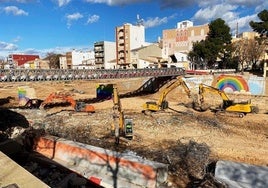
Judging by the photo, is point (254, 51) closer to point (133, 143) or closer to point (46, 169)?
point (133, 143)

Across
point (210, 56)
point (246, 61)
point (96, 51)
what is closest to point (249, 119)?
point (210, 56)

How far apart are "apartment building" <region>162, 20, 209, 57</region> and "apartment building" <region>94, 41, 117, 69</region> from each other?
2233 cm

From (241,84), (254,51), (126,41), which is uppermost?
(126,41)

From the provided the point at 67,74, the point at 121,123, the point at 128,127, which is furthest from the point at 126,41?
the point at 128,127

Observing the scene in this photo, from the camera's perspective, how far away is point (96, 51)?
11956 centimetres

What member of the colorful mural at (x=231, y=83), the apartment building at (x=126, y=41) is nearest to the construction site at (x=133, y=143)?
the colorful mural at (x=231, y=83)

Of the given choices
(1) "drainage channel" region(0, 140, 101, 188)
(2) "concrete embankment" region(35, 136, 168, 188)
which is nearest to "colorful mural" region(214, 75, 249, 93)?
(2) "concrete embankment" region(35, 136, 168, 188)

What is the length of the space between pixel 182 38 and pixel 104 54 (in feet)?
101

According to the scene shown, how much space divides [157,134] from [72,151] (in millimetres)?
11725

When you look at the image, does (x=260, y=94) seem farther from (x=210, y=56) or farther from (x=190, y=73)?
(x=210, y=56)

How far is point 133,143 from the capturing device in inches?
910

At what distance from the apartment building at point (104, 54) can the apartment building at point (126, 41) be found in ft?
30.4

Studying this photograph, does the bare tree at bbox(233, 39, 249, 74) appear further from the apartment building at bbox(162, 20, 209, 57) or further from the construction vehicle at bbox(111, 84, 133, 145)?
the construction vehicle at bbox(111, 84, 133, 145)

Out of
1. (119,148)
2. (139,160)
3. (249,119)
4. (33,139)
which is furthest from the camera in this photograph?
(249,119)
